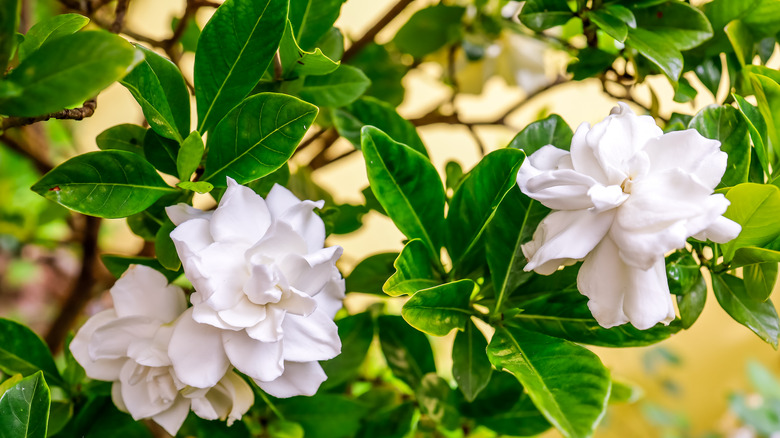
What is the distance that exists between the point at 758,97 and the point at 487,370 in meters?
0.28

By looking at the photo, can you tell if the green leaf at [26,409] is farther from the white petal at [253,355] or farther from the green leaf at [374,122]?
the green leaf at [374,122]

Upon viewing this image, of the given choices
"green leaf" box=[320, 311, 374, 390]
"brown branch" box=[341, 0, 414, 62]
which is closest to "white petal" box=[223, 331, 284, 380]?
"green leaf" box=[320, 311, 374, 390]

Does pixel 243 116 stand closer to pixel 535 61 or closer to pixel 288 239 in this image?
pixel 288 239

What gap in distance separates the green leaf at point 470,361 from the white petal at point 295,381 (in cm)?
12

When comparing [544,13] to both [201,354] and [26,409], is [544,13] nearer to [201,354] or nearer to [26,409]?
[201,354]

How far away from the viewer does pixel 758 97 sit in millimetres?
430

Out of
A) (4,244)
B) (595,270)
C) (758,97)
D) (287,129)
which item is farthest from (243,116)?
(4,244)

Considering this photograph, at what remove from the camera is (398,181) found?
1.48 ft

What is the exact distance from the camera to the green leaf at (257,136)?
395mm

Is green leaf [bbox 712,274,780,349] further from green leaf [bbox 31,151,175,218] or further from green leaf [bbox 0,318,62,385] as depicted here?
green leaf [bbox 0,318,62,385]

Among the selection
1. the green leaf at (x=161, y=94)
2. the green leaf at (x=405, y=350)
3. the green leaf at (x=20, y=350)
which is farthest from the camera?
the green leaf at (x=405, y=350)

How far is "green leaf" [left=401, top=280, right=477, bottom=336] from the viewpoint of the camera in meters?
0.40

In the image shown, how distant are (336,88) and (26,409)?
12.9 inches

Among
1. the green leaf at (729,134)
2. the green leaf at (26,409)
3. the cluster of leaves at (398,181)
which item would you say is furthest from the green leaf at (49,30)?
the green leaf at (729,134)
